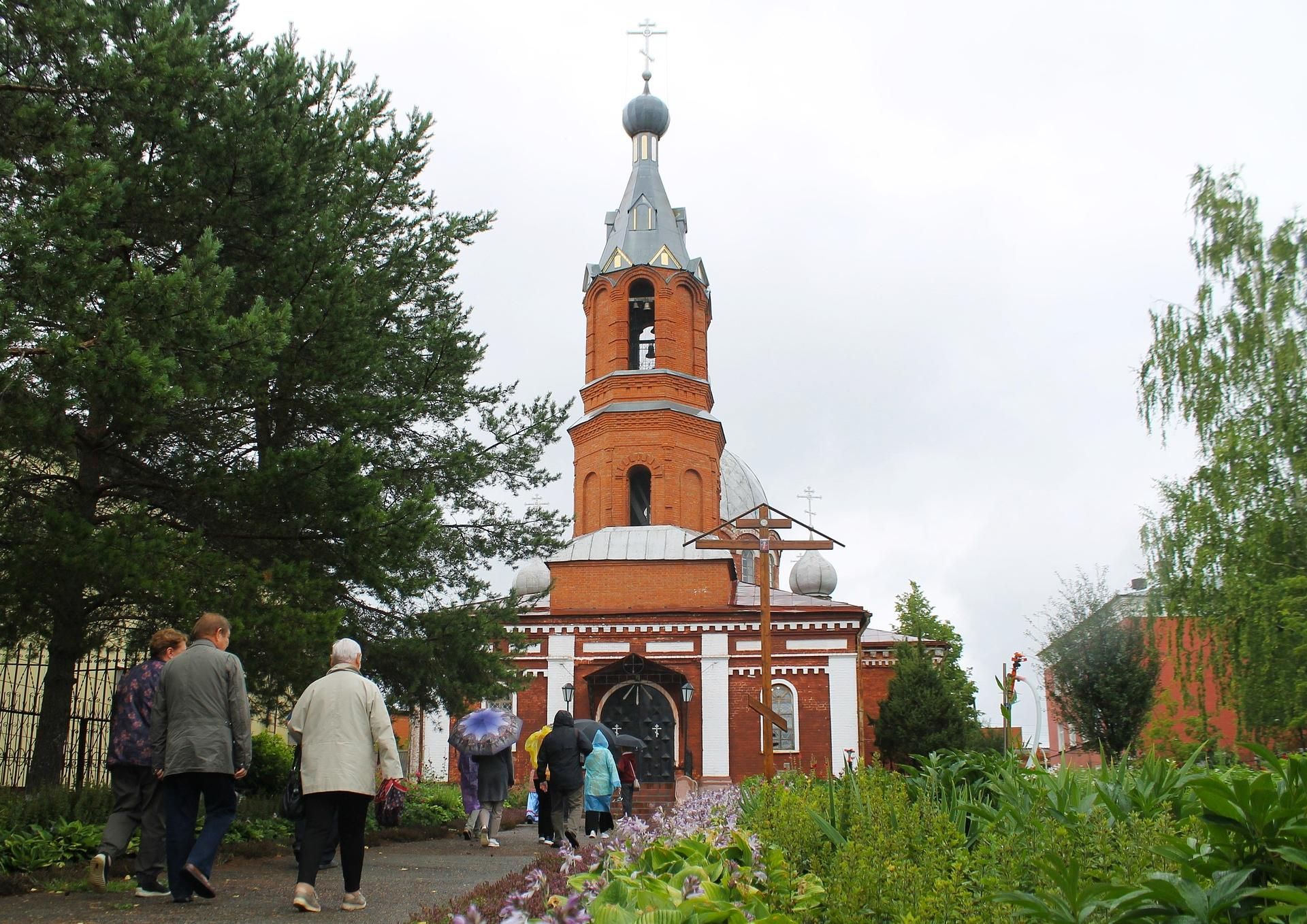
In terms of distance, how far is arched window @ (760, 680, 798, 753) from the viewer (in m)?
24.9

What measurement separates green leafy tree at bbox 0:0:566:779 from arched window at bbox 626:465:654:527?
626 inches

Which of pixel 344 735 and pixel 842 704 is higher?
pixel 842 704

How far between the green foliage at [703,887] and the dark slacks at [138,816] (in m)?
3.59

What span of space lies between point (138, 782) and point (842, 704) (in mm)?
19415

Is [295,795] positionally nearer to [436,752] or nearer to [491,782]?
[491,782]

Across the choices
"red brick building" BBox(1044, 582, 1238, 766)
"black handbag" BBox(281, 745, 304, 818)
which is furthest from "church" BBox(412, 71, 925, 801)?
"black handbag" BBox(281, 745, 304, 818)

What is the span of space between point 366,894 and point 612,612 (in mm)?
18084

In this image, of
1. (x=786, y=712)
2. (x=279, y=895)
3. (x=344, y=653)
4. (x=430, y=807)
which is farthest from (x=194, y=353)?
(x=786, y=712)

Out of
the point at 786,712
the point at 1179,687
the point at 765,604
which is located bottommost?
the point at 786,712

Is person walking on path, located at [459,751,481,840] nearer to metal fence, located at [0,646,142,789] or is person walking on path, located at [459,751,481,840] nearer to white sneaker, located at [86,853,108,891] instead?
metal fence, located at [0,646,142,789]

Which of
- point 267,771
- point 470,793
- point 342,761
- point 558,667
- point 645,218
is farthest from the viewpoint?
→ point 645,218

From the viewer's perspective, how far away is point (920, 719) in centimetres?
2322

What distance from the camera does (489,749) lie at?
11484 mm

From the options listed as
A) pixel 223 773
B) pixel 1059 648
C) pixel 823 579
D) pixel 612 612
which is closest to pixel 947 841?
pixel 223 773
